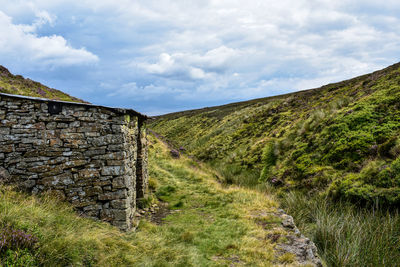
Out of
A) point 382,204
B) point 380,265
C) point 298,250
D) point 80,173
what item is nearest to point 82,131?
point 80,173

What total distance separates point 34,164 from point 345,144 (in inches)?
505

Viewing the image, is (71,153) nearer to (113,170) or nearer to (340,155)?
(113,170)

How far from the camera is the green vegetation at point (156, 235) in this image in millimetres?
4188

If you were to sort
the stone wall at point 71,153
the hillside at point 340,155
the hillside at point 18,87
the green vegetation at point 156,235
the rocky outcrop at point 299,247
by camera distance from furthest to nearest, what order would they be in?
the hillside at point 18,87 < the hillside at point 340,155 < the stone wall at point 71,153 < the rocky outcrop at point 299,247 < the green vegetation at point 156,235

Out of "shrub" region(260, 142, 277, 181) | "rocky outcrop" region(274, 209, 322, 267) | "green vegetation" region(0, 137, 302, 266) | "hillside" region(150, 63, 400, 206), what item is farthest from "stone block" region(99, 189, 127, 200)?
"shrub" region(260, 142, 277, 181)

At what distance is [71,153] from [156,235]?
3252 millimetres

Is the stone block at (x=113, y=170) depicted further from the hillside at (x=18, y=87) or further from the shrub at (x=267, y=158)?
the hillside at (x=18, y=87)

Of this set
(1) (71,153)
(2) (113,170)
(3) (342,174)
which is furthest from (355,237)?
(1) (71,153)

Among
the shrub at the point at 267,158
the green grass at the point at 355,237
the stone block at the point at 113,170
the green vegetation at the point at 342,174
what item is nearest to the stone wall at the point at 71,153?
the stone block at the point at 113,170

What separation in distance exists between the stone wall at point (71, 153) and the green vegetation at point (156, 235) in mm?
403

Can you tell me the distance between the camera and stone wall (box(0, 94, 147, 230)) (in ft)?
20.6

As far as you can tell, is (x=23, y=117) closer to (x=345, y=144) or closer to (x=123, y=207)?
(x=123, y=207)

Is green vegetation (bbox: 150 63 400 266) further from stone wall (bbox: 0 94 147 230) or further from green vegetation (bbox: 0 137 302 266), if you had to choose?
stone wall (bbox: 0 94 147 230)

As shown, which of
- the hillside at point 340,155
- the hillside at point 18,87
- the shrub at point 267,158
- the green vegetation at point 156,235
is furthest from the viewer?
the hillside at point 18,87
